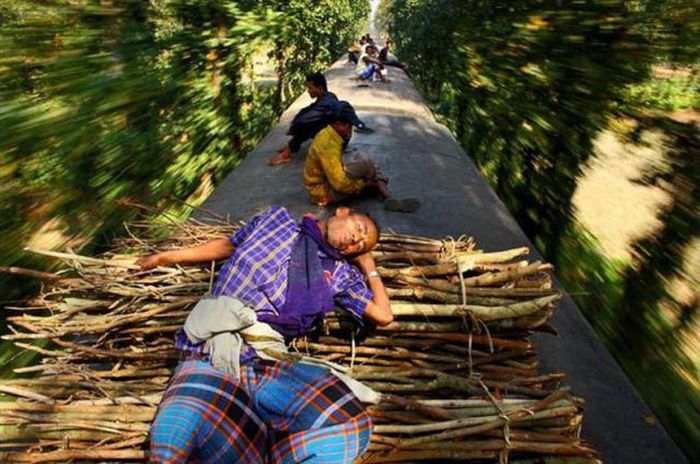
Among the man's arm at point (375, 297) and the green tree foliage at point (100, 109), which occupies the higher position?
the green tree foliage at point (100, 109)

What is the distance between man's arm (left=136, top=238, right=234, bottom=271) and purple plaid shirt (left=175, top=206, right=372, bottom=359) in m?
0.16

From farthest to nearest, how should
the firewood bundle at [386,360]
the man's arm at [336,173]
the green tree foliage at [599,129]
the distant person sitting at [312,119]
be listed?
the distant person sitting at [312,119]
the man's arm at [336,173]
the green tree foliage at [599,129]
the firewood bundle at [386,360]

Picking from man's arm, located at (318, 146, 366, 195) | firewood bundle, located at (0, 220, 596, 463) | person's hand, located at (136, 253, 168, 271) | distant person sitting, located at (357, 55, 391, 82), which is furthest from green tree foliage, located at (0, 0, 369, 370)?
distant person sitting, located at (357, 55, 391, 82)

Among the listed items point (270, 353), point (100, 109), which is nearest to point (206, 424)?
point (270, 353)

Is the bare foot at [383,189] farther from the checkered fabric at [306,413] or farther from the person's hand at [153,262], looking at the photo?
the checkered fabric at [306,413]

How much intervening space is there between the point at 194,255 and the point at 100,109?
93cm

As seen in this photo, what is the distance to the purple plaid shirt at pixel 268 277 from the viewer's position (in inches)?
91.8

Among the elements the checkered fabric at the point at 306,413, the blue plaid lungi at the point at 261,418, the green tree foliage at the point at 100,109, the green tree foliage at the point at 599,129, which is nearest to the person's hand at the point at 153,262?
the green tree foliage at the point at 100,109

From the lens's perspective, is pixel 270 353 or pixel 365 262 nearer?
pixel 270 353

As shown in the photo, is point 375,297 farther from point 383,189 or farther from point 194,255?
point 383,189

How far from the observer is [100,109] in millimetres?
2705

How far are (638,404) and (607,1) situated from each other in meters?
2.24

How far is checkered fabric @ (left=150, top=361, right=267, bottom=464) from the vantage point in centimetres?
186

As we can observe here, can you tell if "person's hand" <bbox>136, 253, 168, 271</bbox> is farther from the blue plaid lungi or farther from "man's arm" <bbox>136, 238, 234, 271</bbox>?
the blue plaid lungi
